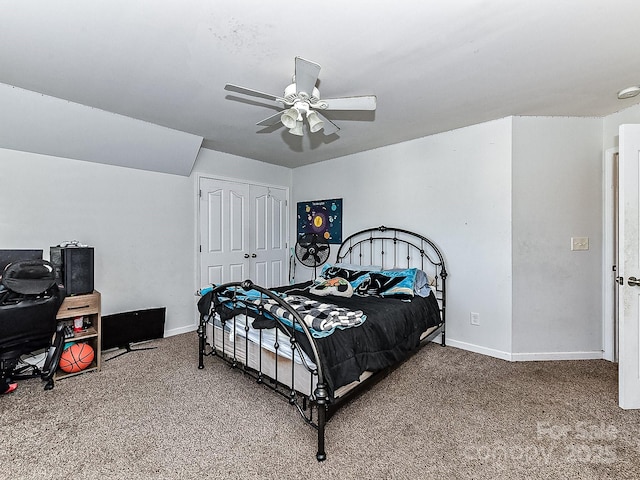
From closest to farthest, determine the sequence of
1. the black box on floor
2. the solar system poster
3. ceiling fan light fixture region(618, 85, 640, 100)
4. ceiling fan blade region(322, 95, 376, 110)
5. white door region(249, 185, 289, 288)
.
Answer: ceiling fan blade region(322, 95, 376, 110), ceiling fan light fixture region(618, 85, 640, 100), the black box on floor, the solar system poster, white door region(249, 185, 289, 288)

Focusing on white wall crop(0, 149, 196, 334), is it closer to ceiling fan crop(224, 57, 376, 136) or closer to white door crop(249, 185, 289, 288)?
white door crop(249, 185, 289, 288)

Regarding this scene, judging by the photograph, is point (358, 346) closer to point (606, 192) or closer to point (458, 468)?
point (458, 468)

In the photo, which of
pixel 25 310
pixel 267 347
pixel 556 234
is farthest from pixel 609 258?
pixel 25 310

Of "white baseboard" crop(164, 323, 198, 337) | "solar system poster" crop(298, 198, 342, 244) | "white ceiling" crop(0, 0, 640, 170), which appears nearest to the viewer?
"white ceiling" crop(0, 0, 640, 170)

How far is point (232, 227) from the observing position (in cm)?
443

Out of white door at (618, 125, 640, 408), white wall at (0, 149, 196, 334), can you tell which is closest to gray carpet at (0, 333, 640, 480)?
white door at (618, 125, 640, 408)

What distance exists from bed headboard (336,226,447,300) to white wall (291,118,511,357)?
10cm

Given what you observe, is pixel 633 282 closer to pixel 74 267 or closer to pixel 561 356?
pixel 561 356

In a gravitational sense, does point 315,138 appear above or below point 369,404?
above

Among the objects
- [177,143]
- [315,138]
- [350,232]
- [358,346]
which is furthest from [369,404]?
[177,143]

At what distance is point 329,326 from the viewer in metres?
1.93

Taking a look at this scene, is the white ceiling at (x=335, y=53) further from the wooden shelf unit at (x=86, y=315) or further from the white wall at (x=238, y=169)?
the wooden shelf unit at (x=86, y=315)

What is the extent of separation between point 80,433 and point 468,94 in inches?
143

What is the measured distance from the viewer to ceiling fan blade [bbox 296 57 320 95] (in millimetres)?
1690
